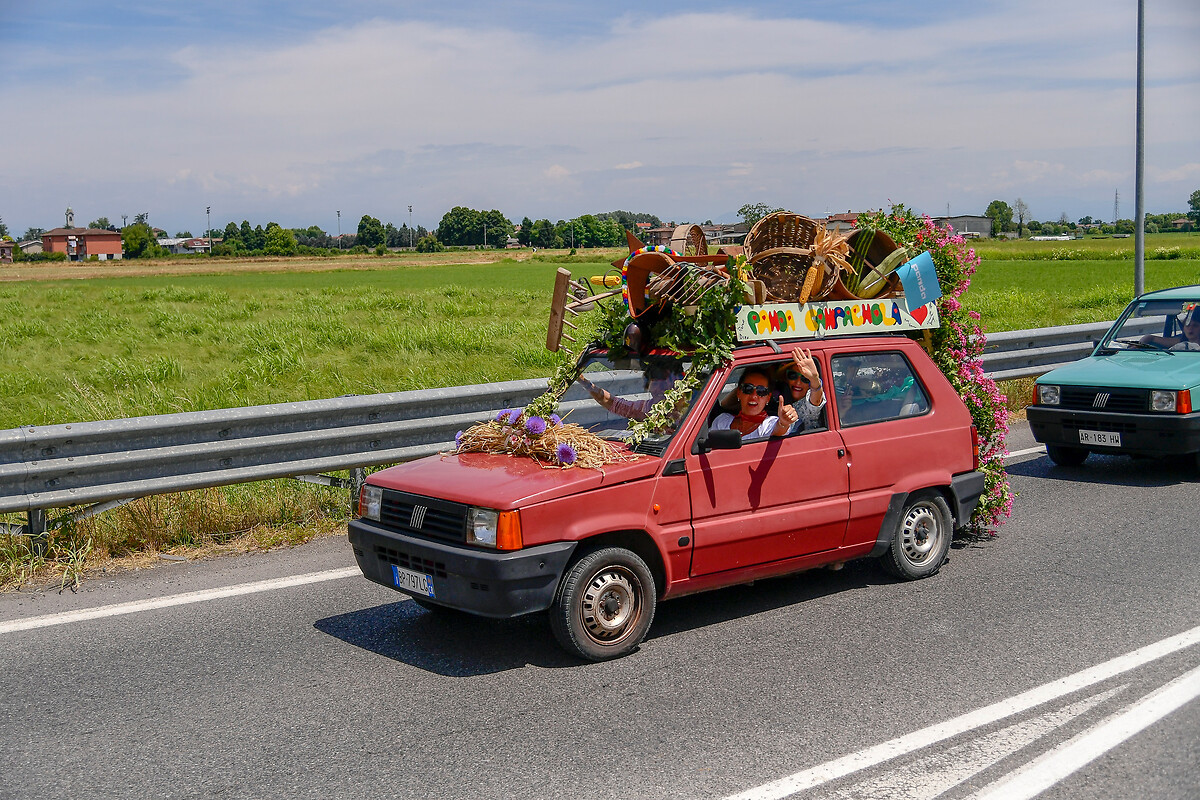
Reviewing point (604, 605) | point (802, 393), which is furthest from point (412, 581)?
point (802, 393)

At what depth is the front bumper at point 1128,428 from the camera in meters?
9.37

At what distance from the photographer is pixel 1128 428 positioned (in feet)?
31.6

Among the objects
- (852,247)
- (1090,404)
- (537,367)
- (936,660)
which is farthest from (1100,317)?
(936,660)

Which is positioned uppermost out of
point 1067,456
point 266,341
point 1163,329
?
point 1163,329

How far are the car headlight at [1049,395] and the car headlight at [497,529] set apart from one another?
697cm

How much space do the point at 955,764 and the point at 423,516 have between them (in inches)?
109

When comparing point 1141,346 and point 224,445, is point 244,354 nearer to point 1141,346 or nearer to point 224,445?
point 224,445

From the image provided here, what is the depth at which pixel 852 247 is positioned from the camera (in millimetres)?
7027

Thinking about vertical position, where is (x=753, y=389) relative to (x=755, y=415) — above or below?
above

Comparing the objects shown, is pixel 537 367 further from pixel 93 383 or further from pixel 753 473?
pixel 753 473

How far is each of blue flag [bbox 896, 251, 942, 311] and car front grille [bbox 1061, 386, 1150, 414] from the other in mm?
3785

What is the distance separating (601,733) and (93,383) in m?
15.1

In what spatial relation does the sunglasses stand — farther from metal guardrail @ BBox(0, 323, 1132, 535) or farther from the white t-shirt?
metal guardrail @ BBox(0, 323, 1132, 535)

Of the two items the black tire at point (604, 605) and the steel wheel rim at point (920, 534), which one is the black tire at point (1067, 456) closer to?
the steel wheel rim at point (920, 534)
